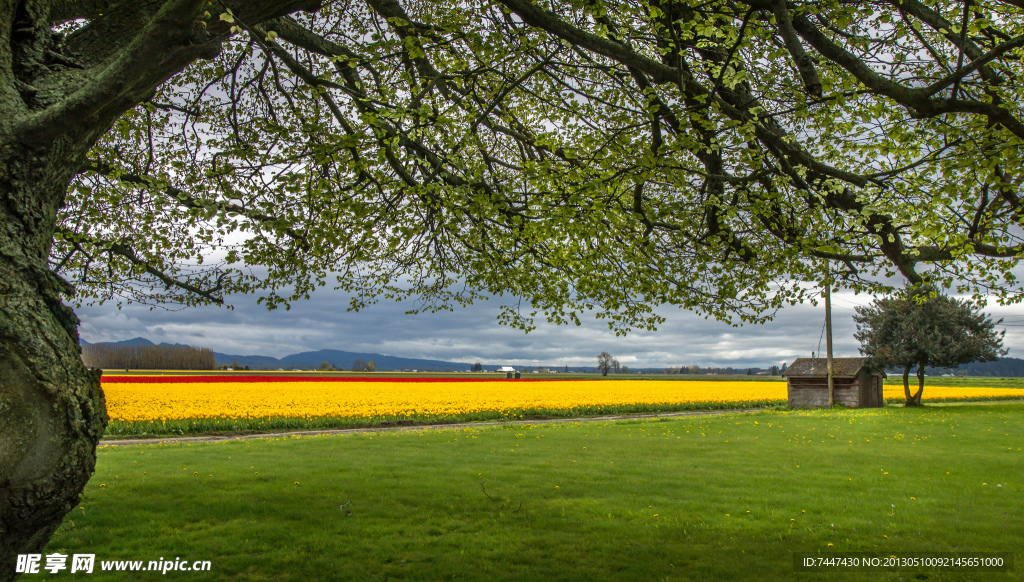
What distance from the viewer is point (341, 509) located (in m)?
8.03

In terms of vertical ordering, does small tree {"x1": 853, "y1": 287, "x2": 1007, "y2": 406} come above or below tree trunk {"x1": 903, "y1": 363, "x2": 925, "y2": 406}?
above

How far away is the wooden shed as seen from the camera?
3183cm

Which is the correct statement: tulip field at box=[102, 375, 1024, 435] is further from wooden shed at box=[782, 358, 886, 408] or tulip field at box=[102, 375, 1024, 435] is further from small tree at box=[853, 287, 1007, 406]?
small tree at box=[853, 287, 1007, 406]

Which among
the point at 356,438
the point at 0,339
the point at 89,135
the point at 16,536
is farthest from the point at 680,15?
the point at 356,438

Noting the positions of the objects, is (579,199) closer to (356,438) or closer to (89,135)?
(89,135)

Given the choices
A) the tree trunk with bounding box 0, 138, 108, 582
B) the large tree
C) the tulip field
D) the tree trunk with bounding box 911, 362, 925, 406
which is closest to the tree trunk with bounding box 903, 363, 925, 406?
the tree trunk with bounding box 911, 362, 925, 406

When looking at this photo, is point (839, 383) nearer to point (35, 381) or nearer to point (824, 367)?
point (824, 367)

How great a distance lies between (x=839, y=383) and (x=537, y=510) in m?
31.1

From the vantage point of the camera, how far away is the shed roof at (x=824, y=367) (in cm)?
3206

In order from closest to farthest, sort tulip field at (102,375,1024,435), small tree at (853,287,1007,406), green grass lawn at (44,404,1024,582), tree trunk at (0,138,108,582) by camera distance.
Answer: tree trunk at (0,138,108,582) → green grass lawn at (44,404,1024,582) → tulip field at (102,375,1024,435) → small tree at (853,287,1007,406)

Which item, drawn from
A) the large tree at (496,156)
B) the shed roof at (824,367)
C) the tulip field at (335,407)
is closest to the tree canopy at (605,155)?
the large tree at (496,156)

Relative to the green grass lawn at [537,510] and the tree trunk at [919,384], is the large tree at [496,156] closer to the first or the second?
the green grass lawn at [537,510]

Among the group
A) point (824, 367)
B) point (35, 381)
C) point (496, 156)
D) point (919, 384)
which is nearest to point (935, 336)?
point (919, 384)

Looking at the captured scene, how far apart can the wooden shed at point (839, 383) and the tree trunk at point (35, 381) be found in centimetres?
3620
